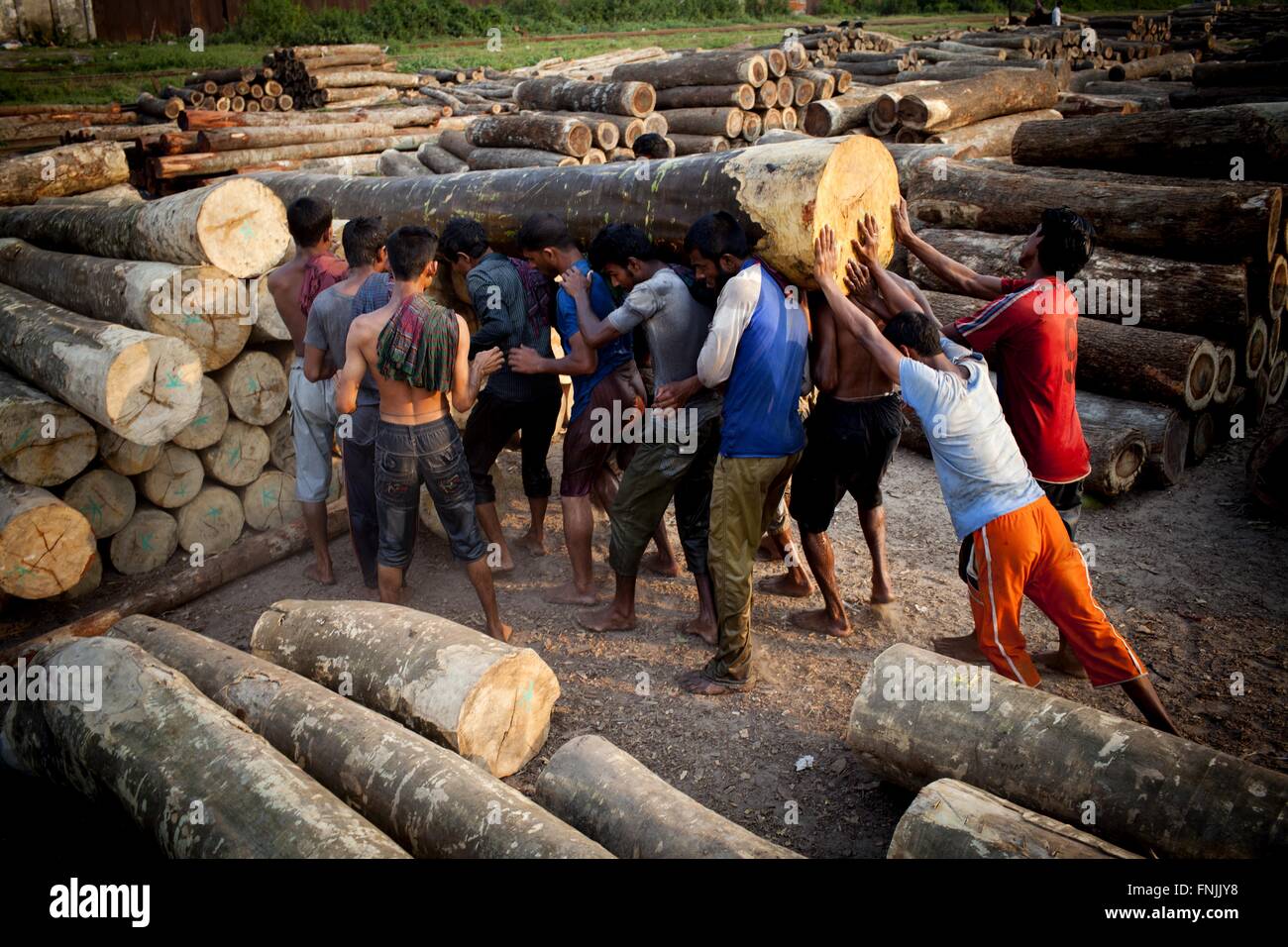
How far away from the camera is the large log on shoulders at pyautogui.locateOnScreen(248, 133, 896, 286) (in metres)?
4.62

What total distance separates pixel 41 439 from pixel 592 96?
9.31m

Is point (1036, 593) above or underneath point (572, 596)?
above

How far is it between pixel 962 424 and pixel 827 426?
3.31 ft

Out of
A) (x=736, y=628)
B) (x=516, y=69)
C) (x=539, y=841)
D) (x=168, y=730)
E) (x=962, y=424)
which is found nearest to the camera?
(x=539, y=841)

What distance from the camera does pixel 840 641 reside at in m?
5.26

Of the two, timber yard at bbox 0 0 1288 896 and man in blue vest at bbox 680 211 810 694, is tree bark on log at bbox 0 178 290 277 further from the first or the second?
man in blue vest at bbox 680 211 810 694

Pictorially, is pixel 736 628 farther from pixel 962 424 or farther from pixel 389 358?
pixel 389 358

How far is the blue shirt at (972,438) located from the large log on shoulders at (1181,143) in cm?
564

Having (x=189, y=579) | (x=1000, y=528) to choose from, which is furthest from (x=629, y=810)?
(x=189, y=579)

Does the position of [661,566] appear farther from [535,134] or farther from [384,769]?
[535,134]

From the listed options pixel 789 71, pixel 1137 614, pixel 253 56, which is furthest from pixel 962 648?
pixel 253 56

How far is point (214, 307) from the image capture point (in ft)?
19.9

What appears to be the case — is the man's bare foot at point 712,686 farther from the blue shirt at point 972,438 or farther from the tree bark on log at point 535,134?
the tree bark on log at point 535,134

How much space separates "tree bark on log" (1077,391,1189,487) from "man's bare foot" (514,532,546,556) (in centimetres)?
397
